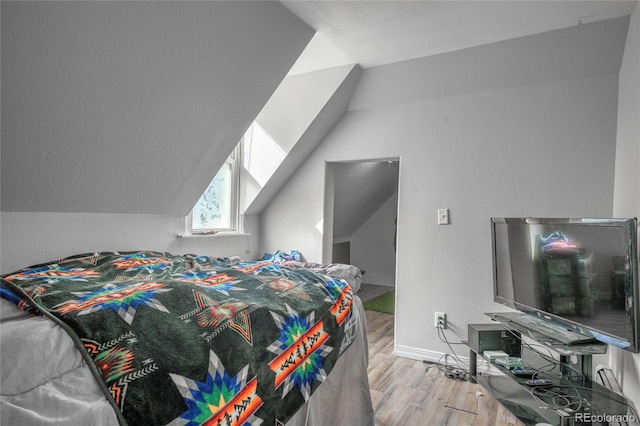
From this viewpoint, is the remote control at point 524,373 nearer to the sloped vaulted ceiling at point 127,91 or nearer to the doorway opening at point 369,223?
the sloped vaulted ceiling at point 127,91

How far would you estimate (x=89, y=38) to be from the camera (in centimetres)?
158

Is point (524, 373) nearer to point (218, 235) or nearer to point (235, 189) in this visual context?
point (218, 235)

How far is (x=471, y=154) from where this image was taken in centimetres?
287

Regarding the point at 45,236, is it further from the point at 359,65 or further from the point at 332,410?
the point at 359,65

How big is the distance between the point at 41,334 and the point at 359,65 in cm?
285

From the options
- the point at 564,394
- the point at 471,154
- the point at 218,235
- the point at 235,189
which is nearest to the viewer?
the point at 564,394

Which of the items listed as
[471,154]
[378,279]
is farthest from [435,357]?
[378,279]

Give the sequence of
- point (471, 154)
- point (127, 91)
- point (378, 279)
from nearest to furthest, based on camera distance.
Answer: point (127, 91)
point (471, 154)
point (378, 279)

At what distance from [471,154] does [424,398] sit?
185 cm

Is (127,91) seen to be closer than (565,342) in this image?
No

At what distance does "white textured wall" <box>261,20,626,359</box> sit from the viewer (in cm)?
251

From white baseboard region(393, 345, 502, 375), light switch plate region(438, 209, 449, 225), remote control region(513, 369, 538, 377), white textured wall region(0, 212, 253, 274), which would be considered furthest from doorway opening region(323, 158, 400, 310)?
remote control region(513, 369, 538, 377)

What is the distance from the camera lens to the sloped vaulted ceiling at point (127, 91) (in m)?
1.53

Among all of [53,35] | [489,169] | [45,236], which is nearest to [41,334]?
[53,35]
